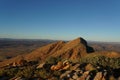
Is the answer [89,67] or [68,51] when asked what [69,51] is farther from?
[89,67]

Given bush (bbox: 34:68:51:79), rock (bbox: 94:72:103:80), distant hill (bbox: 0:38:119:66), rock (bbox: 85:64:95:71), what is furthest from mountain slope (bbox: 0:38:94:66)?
rock (bbox: 94:72:103:80)

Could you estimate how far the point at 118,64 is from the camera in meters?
22.8

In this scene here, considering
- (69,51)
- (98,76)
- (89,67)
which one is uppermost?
(89,67)

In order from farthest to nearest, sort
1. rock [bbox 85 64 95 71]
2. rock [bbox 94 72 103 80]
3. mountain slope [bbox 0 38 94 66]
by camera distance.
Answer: mountain slope [bbox 0 38 94 66] < rock [bbox 85 64 95 71] < rock [bbox 94 72 103 80]

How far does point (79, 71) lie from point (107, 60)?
21.7ft

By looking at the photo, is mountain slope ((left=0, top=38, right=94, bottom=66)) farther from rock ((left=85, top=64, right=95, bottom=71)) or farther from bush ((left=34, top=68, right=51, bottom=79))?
bush ((left=34, top=68, right=51, bottom=79))

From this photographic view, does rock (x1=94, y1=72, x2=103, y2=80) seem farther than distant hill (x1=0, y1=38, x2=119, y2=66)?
No

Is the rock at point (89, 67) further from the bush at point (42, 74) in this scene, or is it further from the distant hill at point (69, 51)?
the distant hill at point (69, 51)

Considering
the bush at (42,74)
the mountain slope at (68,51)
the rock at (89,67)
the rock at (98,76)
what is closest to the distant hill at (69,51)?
the mountain slope at (68,51)

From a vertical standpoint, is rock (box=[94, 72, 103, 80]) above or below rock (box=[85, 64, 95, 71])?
below

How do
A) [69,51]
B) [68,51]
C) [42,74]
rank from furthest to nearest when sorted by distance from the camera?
1. [69,51]
2. [68,51]
3. [42,74]

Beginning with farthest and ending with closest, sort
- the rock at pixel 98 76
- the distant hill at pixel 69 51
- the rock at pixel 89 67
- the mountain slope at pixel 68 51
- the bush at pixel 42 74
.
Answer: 1. the mountain slope at pixel 68 51
2. the distant hill at pixel 69 51
3. the rock at pixel 89 67
4. the bush at pixel 42 74
5. the rock at pixel 98 76

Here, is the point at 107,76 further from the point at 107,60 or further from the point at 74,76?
the point at 107,60

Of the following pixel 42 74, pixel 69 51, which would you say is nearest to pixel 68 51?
pixel 69 51
